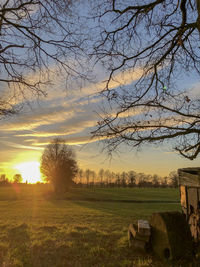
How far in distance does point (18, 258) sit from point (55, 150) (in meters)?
41.3

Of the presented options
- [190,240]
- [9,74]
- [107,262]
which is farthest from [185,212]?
[9,74]

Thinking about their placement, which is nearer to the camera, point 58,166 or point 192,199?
point 192,199

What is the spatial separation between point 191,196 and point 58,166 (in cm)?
3984

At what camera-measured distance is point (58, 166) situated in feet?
144

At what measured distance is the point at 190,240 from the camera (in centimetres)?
531

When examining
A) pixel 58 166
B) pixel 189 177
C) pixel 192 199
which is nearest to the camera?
pixel 192 199

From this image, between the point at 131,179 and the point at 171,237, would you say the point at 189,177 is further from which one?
the point at 131,179

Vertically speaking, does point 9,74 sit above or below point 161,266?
above

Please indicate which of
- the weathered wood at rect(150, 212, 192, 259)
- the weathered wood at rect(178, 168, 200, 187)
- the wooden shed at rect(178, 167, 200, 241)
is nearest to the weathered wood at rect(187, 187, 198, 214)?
the wooden shed at rect(178, 167, 200, 241)

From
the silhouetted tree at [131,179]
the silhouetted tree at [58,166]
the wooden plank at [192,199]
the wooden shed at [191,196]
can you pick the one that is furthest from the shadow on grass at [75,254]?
the silhouetted tree at [131,179]

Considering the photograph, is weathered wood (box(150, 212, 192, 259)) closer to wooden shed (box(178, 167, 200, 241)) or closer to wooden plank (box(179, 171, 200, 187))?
wooden shed (box(178, 167, 200, 241))

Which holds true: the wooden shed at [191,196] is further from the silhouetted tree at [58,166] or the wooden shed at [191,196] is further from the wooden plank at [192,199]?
the silhouetted tree at [58,166]

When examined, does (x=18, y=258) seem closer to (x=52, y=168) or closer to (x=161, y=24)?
(x=161, y=24)

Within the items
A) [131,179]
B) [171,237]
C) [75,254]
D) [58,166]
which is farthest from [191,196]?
[131,179]
